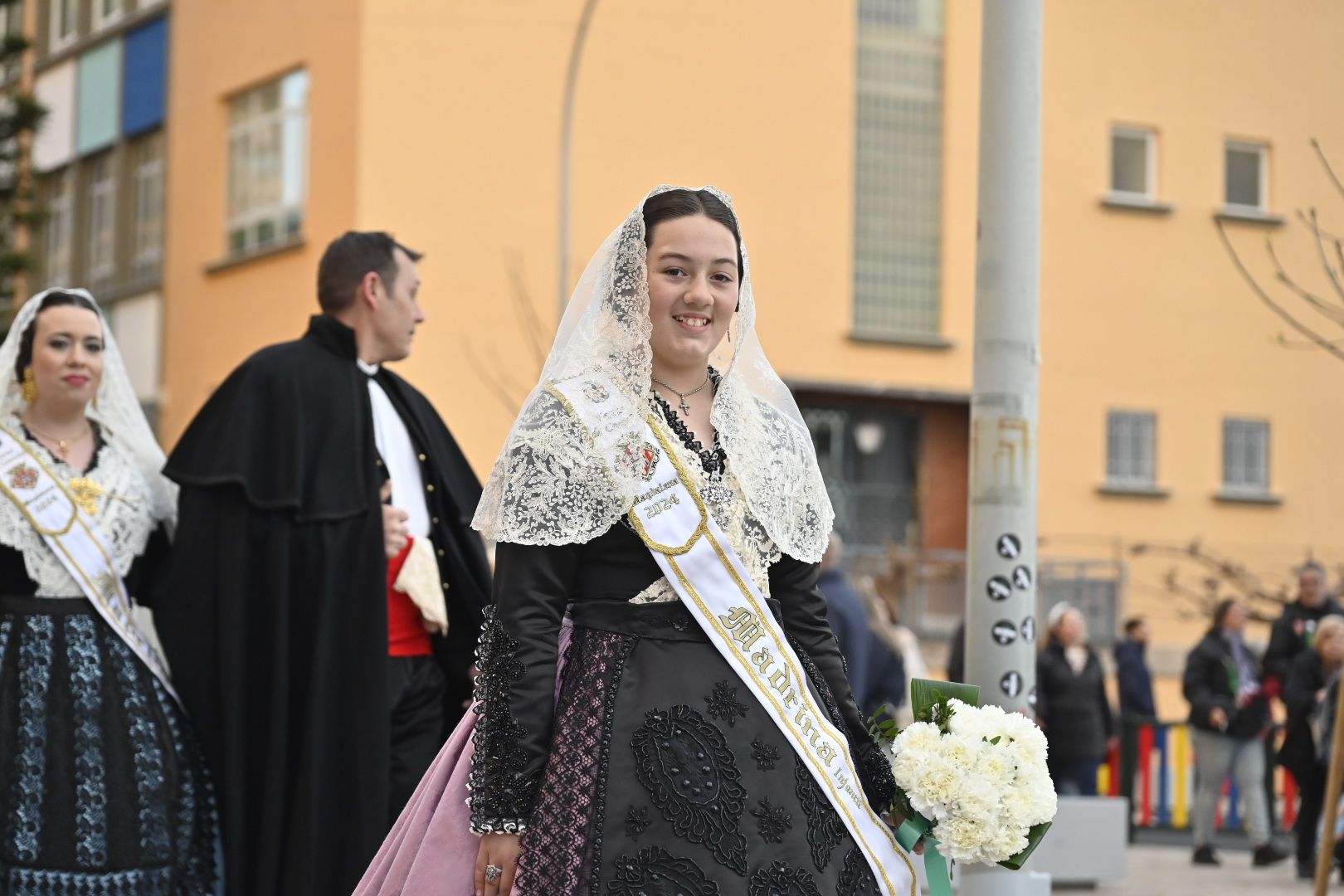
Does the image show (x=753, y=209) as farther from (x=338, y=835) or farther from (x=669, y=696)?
(x=669, y=696)

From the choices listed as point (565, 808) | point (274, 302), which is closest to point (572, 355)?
point (565, 808)

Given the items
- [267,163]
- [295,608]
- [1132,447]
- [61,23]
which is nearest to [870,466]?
[1132,447]

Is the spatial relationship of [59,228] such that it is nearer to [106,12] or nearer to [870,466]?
[106,12]

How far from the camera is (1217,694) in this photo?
14734mm

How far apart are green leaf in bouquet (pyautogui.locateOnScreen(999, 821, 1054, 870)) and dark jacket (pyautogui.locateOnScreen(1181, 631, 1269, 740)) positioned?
1071 cm

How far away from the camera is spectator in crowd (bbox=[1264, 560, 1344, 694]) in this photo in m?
14.8

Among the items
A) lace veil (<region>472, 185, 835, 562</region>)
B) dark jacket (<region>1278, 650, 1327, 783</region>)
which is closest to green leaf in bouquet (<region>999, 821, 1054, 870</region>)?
lace veil (<region>472, 185, 835, 562</region>)

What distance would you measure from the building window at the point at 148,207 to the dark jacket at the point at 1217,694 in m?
15.3

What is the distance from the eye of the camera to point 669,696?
13.3 ft

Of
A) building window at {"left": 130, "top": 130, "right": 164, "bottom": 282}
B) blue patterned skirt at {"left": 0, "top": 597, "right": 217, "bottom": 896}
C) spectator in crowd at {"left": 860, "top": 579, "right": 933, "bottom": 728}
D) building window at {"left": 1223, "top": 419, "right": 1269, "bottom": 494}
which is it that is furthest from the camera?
building window at {"left": 1223, "top": 419, "right": 1269, "bottom": 494}

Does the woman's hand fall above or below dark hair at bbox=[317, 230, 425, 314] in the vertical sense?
below

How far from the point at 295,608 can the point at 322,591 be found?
0.11m
